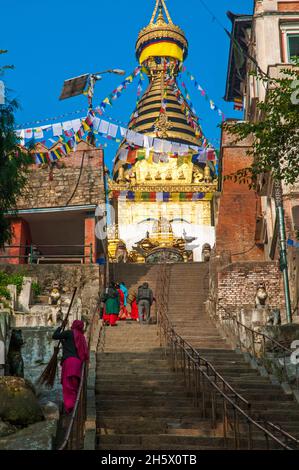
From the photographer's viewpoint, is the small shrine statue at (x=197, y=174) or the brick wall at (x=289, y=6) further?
the small shrine statue at (x=197, y=174)

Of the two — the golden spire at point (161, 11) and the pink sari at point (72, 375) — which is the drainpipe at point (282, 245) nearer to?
the pink sari at point (72, 375)


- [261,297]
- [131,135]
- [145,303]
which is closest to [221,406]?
[145,303]

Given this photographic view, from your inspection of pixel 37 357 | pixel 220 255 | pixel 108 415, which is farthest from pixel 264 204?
pixel 108 415

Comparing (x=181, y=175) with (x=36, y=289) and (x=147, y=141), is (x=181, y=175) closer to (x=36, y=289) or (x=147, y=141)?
(x=147, y=141)

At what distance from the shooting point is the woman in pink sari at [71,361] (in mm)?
12227

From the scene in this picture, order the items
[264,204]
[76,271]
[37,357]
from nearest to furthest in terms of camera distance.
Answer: [37,357]
[76,271]
[264,204]

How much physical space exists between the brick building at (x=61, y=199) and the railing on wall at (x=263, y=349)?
11.6 meters

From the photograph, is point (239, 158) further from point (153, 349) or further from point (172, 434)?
point (172, 434)

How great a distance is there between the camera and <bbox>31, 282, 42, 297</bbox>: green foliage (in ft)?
82.0

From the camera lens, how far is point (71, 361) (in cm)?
1242

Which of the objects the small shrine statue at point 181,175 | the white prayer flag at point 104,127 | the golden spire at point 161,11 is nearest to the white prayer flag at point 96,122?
the white prayer flag at point 104,127

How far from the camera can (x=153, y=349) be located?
18594 mm

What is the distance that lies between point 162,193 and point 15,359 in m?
38.1

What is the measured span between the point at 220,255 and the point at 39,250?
418 inches
